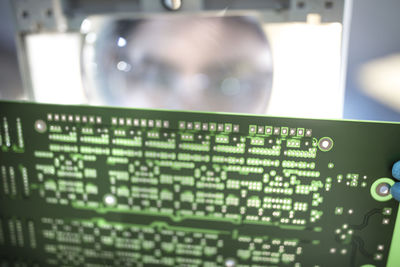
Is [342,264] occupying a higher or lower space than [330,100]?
lower

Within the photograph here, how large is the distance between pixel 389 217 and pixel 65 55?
762 mm

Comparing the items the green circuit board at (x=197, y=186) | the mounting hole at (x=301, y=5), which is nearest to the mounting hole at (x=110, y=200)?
the green circuit board at (x=197, y=186)

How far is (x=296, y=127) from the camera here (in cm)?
59

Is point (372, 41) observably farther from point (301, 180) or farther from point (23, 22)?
point (23, 22)

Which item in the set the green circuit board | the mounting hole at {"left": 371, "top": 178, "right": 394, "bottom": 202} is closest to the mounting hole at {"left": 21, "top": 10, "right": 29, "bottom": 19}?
the green circuit board

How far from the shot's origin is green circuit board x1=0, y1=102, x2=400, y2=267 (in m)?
0.61

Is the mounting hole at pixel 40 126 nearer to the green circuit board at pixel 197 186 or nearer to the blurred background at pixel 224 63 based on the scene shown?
the green circuit board at pixel 197 186

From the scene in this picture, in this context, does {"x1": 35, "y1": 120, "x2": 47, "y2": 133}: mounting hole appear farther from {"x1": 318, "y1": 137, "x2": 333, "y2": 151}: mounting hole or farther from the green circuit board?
{"x1": 318, "y1": 137, "x2": 333, "y2": 151}: mounting hole

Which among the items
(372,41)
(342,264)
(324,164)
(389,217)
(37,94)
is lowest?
(342,264)

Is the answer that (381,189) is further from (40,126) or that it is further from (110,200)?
(40,126)

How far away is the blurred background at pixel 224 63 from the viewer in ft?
2.08

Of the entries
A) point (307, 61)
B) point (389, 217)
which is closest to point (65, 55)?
point (307, 61)

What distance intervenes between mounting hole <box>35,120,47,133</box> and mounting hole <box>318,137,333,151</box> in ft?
1.76

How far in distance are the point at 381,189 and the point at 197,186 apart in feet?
1.14
